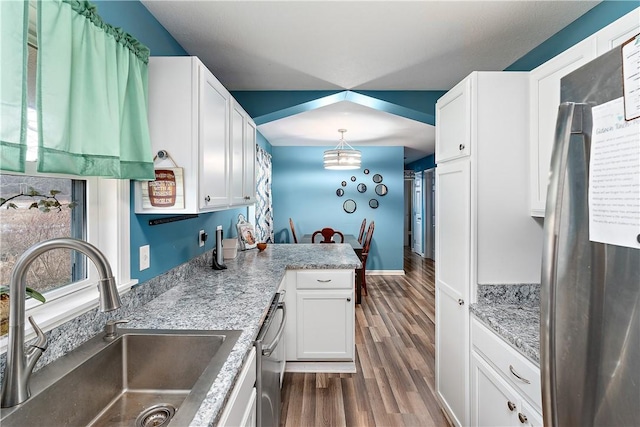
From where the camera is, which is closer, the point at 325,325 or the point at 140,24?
the point at 140,24

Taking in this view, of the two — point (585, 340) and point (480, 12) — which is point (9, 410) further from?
point (480, 12)

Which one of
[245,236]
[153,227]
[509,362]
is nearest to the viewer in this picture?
[509,362]

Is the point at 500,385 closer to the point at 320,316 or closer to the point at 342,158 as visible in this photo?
the point at 320,316

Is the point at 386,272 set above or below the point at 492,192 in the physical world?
below

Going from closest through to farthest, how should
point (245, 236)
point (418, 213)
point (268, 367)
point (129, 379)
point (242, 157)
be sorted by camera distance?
point (129, 379) → point (268, 367) → point (242, 157) → point (245, 236) → point (418, 213)

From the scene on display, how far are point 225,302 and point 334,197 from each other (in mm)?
4716

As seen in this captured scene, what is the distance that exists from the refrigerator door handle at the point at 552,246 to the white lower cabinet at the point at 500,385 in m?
0.48

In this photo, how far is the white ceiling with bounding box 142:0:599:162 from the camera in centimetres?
173

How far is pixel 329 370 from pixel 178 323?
163 centimetres

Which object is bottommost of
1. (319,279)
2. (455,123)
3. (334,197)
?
(319,279)

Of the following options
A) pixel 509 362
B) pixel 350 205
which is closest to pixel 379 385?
pixel 509 362

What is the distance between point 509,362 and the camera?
4.48ft

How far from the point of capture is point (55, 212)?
1.21 m

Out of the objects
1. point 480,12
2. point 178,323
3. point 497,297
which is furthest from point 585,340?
point 480,12
